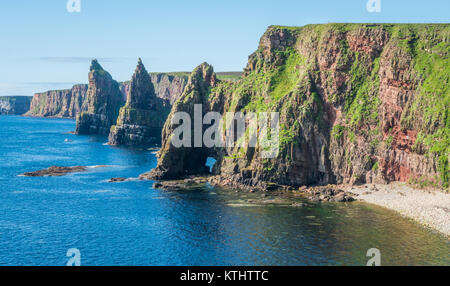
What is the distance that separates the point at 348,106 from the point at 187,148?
180 ft

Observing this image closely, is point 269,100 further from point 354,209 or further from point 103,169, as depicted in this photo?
point 103,169

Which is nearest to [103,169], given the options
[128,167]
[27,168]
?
[128,167]

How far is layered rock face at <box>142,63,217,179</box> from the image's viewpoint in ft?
484

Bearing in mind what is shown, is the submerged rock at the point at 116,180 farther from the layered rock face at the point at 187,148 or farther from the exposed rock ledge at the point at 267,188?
the layered rock face at the point at 187,148

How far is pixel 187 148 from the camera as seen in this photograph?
150375 millimetres

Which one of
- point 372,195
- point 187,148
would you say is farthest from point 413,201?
point 187,148

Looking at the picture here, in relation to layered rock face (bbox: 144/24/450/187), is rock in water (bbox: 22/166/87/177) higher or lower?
lower

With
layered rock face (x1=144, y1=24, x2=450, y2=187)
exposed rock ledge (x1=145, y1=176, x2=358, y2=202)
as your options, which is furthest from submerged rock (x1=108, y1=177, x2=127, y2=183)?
layered rock face (x1=144, y1=24, x2=450, y2=187)

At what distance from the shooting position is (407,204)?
10756cm

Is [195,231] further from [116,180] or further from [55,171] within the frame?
[55,171]

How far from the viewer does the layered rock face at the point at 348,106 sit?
118625 mm

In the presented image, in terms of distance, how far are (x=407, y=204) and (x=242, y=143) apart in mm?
52588

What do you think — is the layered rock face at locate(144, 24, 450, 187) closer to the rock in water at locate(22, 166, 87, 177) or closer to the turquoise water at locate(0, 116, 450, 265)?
the turquoise water at locate(0, 116, 450, 265)

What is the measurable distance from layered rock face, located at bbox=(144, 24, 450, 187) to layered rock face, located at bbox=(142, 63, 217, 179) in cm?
48
